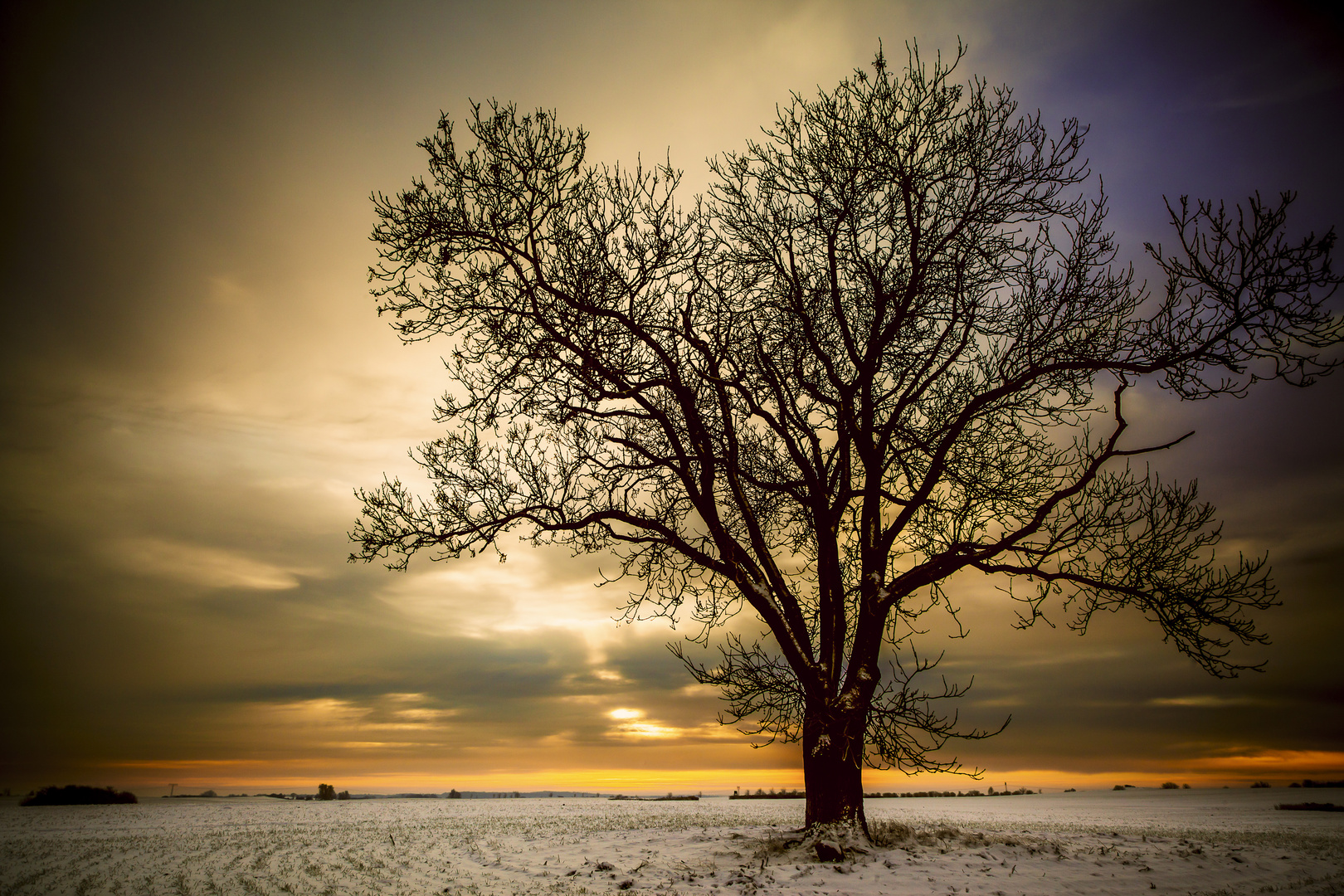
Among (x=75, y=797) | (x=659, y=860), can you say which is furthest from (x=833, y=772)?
(x=75, y=797)

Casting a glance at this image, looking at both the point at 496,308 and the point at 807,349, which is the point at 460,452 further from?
the point at 807,349

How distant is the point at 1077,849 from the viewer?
9344 millimetres

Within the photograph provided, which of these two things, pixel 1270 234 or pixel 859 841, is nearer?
pixel 1270 234

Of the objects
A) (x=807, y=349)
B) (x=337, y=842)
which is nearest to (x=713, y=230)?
(x=807, y=349)

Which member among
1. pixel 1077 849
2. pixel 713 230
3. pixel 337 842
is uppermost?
pixel 713 230

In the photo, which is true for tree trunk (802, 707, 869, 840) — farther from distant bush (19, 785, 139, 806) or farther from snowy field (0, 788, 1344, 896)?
distant bush (19, 785, 139, 806)

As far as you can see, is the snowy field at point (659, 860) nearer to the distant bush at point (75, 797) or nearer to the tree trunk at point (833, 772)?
the tree trunk at point (833, 772)

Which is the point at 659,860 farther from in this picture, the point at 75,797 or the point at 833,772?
the point at 75,797

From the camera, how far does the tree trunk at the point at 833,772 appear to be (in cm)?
910

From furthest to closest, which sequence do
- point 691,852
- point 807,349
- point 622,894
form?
point 807,349, point 691,852, point 622,894

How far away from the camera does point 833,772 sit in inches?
373

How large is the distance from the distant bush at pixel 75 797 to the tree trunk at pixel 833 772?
98.2 feet

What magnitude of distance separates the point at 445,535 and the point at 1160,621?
1078 cm

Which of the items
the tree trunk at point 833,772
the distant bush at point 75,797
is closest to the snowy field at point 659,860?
the tree trunk at point 833,772
